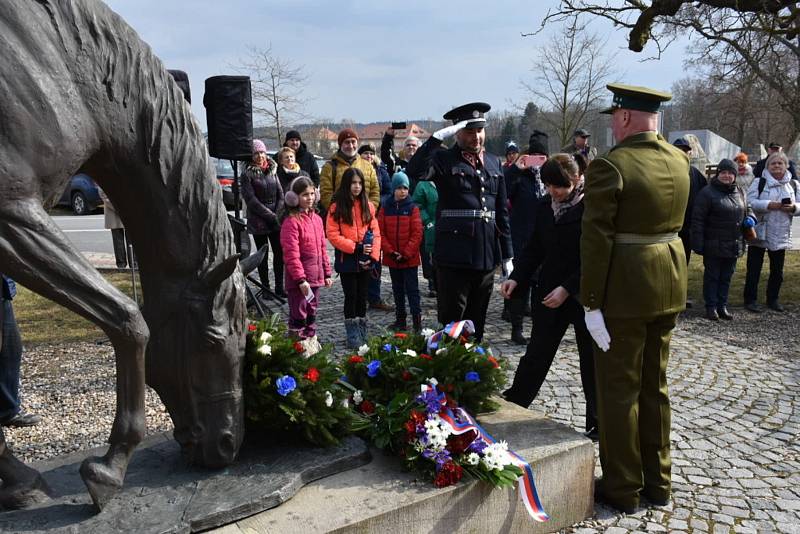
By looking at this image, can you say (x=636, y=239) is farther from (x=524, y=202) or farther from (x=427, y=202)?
(x=427, y=202)

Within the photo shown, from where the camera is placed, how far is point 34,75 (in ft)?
6.71

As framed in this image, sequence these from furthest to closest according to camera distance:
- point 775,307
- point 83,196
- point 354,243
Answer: point 83,196 < point 775,307 < point 354,243

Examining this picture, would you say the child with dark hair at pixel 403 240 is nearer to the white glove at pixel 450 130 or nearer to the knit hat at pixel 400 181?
the knit hat at pixel 400 181

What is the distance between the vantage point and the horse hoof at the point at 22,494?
7.81 feet

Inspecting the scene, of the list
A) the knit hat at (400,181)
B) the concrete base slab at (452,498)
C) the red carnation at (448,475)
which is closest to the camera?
the concrete base slab at (452,498)

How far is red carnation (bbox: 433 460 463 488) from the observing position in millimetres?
2767

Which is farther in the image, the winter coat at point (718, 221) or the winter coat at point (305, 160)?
the winter coat at point (305, 160)

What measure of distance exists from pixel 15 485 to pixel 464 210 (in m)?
3.44

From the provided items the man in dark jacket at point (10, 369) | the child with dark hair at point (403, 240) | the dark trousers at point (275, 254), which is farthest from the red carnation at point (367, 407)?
the dark trousers at point (275, 254)

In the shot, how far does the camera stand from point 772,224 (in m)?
7.96

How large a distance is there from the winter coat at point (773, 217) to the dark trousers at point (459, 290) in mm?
4832

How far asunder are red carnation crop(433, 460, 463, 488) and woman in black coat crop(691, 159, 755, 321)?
5981 millimetres

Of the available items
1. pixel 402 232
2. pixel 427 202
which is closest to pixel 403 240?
pixel 402 232

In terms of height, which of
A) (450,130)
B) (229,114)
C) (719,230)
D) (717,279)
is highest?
(229,114)
